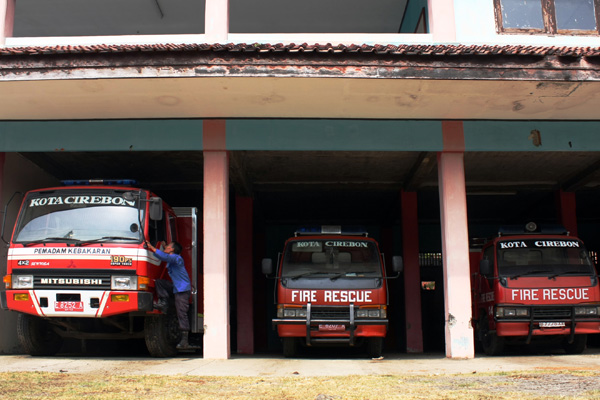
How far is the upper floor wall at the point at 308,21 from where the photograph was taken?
10.3 meters

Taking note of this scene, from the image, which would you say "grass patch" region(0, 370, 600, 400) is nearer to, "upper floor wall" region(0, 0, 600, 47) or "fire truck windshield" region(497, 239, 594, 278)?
"fire truck windshield" region(497, 239, 594, 278)

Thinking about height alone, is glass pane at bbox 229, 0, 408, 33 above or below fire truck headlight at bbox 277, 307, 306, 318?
above

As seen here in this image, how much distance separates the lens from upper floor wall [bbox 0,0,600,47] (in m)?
10.3

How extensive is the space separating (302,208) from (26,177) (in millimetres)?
8040

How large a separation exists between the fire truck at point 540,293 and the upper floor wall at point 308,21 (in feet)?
11.5

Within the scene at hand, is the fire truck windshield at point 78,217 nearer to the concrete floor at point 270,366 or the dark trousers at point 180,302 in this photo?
the dark trousers at point 180,302

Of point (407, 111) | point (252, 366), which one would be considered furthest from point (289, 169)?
point (252, 366)

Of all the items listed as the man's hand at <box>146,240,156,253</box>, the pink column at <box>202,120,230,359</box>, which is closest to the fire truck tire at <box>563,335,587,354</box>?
the pink column at <box>202,120,230,359</box>

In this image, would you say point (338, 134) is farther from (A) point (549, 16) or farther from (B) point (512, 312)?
(A) point (549, 16)

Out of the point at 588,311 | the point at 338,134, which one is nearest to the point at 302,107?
the point at 338,134

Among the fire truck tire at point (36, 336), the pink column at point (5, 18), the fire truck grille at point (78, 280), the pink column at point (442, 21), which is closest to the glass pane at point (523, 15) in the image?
the pink column at point (442, 21)

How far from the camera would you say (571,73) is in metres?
8.97

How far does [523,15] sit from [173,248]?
23.6 ft

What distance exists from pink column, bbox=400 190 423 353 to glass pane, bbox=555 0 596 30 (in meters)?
5.24
